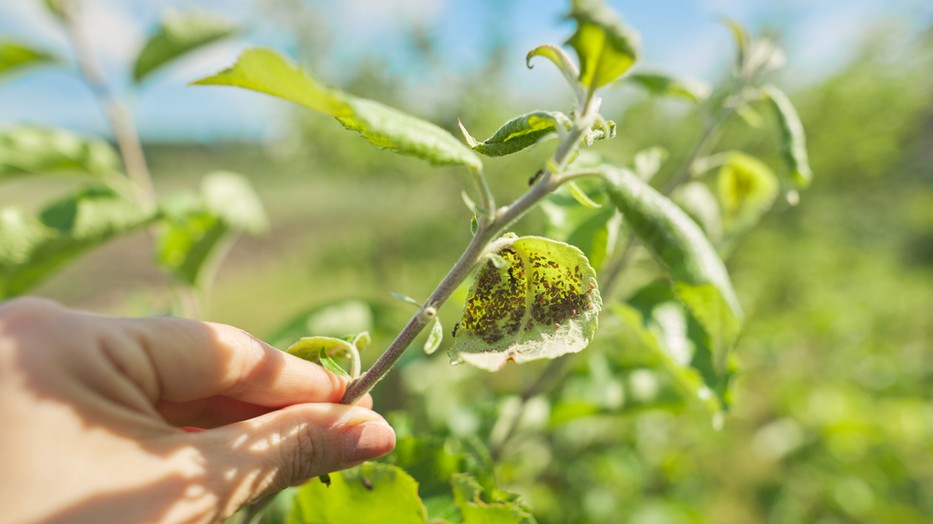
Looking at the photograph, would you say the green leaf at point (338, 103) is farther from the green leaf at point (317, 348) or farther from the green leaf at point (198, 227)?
the green leaf at point (198, 227)

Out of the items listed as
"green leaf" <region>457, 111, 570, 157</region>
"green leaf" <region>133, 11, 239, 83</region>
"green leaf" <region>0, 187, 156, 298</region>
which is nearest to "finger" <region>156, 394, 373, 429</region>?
"green leaf" <region>457, 111, 570, 157</region>

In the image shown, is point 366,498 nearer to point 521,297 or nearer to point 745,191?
point 521,297

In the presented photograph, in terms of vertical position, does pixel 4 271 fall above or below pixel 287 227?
above

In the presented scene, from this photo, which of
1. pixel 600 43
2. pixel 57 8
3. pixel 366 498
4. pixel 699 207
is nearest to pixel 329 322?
pixel 366 498

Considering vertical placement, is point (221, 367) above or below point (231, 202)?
above

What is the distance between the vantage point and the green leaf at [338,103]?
0.48m

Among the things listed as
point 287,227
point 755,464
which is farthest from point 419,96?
point 287,227

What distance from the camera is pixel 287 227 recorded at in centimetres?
1396

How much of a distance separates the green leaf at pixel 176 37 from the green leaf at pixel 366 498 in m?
1.51

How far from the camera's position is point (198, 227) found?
5.22 ft

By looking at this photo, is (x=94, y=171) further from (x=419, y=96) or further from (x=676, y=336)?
(x=419, y=96)

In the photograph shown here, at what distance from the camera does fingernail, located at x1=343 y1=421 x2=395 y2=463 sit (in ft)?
2.23

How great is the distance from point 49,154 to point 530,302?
5.45 feet

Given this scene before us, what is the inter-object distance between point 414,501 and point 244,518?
269mm
